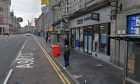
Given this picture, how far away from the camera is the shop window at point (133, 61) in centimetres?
935

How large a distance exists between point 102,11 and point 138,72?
13.1 metres

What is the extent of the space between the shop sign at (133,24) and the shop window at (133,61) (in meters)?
6.01

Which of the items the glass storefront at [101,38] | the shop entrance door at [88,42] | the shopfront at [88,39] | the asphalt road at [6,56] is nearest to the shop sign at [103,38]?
the glass storefront at [101,38]

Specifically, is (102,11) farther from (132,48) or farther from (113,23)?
(132,48)

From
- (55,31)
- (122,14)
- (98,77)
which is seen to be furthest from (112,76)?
(55,31)

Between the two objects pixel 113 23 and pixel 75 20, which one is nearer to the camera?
pixel 113 23

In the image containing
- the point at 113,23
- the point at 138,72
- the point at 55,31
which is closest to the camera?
the point at 138,72

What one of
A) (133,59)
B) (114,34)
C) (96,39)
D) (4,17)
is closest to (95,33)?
(96,39)

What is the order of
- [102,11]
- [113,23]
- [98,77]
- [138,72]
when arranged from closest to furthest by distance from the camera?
[138,72]
[98,77]
[113,23]
[102,11]

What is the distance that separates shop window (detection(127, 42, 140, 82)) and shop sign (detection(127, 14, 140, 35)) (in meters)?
6.01

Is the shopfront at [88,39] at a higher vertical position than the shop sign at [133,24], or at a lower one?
lower

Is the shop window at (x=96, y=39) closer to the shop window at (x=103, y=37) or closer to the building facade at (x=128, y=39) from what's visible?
the shop window at (x=103, y=37)

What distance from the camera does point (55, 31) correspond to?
191ft

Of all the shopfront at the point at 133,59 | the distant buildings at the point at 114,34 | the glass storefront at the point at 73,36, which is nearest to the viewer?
the shopfront at the point at 133,59
